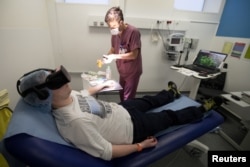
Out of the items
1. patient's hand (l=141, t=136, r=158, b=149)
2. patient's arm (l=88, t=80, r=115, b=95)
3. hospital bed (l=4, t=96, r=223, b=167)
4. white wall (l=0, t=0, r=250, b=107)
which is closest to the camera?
hospital bed (l=4, t=96, r=223, b=167)

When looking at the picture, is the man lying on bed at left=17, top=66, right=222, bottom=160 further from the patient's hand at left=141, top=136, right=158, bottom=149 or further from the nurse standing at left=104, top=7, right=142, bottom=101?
the nurse standing at left=104, top=7, right=142, bottom=101

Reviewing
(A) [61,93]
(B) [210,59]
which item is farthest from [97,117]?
(B) [210,59]

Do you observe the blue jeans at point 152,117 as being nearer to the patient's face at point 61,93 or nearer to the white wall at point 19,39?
the patient's face at point 61,93

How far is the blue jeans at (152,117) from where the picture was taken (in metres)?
1.17

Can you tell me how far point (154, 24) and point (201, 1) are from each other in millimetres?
1082

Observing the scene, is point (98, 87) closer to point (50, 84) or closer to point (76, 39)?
point (50, 84)

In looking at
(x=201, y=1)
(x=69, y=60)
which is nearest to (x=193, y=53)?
(x=201, y=1)

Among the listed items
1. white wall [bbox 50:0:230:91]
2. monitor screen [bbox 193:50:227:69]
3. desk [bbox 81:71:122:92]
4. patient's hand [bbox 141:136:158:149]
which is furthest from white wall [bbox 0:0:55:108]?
monitor screen [bbox 193:50:227:69]

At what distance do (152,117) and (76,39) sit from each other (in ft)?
5.77

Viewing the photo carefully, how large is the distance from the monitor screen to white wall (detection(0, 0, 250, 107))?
0.43 metres

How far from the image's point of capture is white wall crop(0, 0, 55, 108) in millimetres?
1506

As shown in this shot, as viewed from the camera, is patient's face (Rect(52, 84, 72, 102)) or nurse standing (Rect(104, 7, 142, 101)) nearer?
patient's face (Rect(52, 84, 72, 102))

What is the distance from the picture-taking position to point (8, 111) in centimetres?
129

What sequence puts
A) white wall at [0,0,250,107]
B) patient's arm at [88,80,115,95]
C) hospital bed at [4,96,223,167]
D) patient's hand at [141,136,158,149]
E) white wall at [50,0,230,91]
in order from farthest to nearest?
white wall at [50,0,230,91] < white wall at [0,0,250,107] < patient's arm at [88,80,115,95] < patient's hand at [141,136,158,149] < hospital bed at [4,96,223,167]
